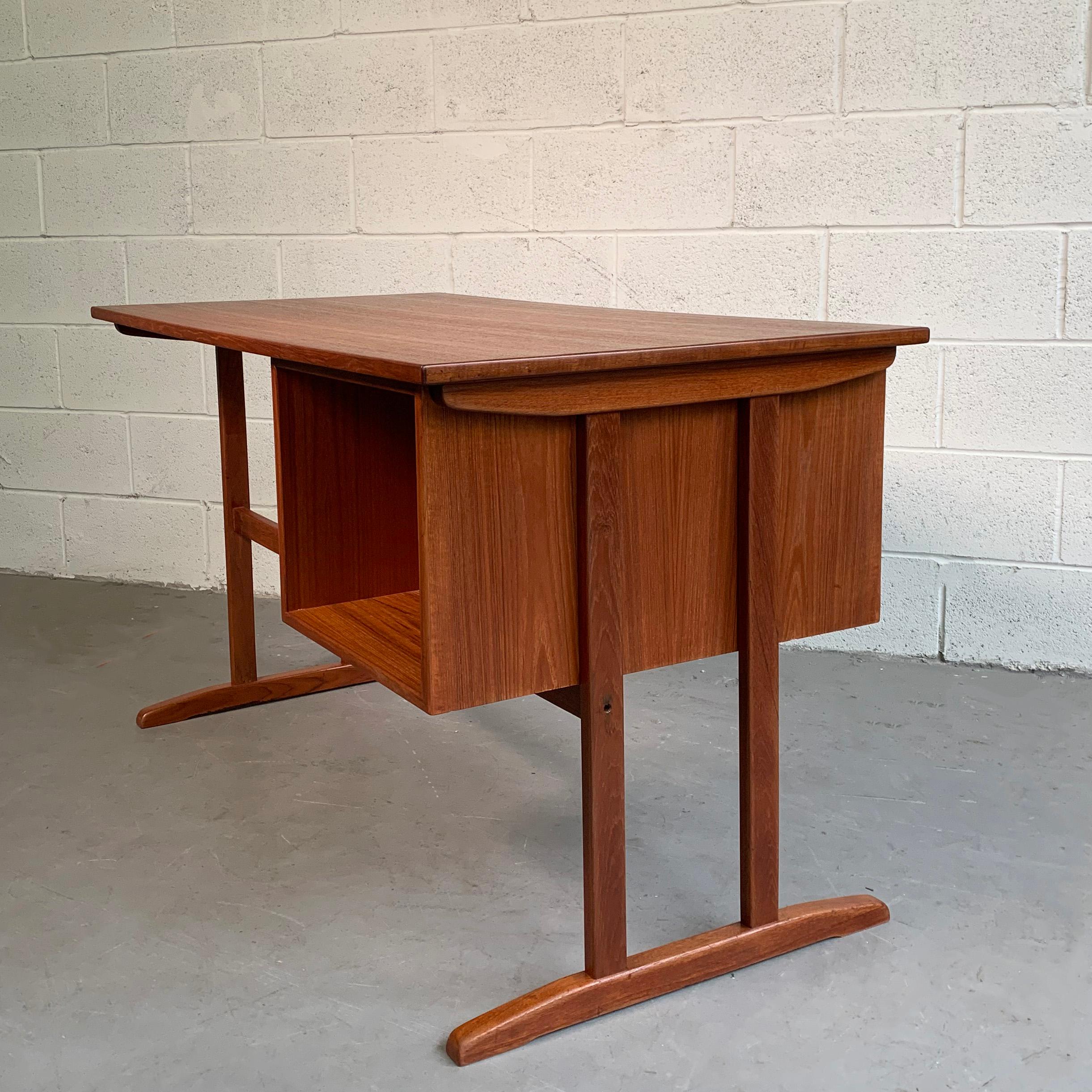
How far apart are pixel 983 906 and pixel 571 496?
90 cm

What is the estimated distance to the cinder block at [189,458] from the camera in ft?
11.3

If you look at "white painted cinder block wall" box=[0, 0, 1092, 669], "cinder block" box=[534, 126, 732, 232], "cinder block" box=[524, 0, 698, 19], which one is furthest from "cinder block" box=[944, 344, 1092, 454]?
"cinder block" box=[524, 0, 698, 19]

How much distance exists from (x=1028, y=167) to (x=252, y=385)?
195cm

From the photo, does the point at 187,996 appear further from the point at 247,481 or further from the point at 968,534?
the point at 968,534

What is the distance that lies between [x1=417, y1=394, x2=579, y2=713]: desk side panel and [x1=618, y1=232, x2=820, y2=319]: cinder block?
62.5 inches

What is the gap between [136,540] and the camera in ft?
12.0

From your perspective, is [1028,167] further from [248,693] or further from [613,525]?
[248,693]

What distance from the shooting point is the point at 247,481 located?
102 inches

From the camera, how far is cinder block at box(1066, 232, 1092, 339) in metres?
2.69

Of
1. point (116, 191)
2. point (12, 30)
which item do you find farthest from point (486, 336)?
point (12, 30)

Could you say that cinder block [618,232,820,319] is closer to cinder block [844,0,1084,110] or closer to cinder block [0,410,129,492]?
cinder block [844,0,1084,110]

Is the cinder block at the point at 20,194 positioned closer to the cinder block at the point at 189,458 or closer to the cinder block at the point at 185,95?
the cinder block at the point at 185,95

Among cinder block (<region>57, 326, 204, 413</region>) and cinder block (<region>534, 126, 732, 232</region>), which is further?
cinder block (<region>57, 326, 204, 413</region>)

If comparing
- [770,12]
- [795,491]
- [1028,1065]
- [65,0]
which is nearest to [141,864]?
[795,491]
